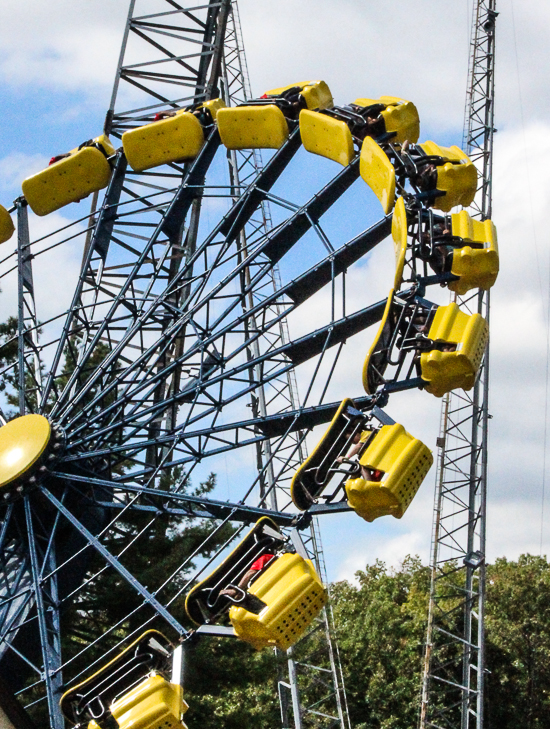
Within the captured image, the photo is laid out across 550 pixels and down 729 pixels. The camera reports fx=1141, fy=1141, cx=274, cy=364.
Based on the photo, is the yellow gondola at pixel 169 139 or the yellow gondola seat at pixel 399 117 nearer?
the yellow gondola seat at pixel 399 117

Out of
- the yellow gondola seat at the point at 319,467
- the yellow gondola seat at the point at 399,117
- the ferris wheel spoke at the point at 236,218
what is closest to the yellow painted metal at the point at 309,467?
the yellow gondola seat at the point at 319,467

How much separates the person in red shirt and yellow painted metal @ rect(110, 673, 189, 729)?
4.24 ft

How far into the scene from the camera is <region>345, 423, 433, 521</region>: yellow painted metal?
14.3 meters

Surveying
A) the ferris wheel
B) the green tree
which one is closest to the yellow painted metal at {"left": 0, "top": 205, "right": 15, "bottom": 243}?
the ferris wheel

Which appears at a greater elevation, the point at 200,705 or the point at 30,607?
the point at 200,705

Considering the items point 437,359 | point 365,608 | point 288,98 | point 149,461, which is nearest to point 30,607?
point 149,461

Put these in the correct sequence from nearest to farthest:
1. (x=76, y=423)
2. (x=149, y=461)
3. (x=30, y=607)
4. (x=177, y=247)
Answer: (x=30, y=607)
(x=76, y=423)
(x=149, y=461)
(x=177, y=247)

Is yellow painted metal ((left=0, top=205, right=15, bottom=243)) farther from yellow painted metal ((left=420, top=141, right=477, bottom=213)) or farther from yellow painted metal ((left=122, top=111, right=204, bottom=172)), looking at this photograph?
yellow painted metal ((left=420, top=141, right=477, bottom=213))

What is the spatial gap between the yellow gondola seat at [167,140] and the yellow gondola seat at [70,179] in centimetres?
79

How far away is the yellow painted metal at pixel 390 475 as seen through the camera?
1431cm

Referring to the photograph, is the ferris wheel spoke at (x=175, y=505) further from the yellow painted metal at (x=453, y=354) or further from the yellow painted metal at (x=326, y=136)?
the yellow painted metal at (x=326, y=136)

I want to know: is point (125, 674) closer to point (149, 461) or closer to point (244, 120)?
point (149, 461)

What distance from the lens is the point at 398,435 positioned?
1472 cm

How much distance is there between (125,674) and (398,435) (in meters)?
4.64
